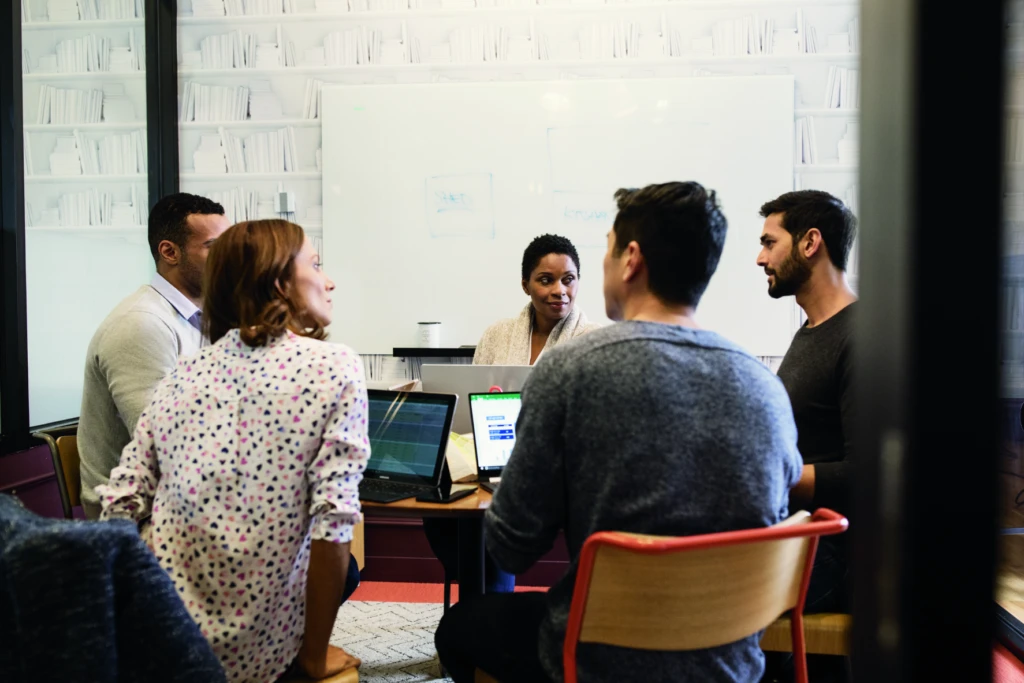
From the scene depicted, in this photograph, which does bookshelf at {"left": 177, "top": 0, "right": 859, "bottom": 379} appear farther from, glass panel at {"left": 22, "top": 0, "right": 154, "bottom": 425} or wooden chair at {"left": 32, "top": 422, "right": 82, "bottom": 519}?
wooden chair at {"left": 32, "top": 422, "right": 82, "bottom": 519}

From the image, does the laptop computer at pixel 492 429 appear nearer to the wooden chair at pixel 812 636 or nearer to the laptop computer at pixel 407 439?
the laptop computer at pixel 407 439

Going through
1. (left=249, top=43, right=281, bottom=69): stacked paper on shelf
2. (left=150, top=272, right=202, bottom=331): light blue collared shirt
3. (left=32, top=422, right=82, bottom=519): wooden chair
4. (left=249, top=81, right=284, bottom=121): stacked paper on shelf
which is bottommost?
(left=32, top=422, right=82, bottom=519): wooden chair

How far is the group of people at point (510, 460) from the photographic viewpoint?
118 centimetres

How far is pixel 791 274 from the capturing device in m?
2.15

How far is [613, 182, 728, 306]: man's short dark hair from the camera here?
4.29 feet

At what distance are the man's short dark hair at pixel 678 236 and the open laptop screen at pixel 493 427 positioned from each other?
0.87m

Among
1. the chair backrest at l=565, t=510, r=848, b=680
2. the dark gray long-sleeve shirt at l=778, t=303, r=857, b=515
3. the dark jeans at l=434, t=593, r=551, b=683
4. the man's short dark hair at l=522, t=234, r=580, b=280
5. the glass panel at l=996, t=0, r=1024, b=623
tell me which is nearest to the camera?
the glass panel at l=996, t=0, r=1024, b=623

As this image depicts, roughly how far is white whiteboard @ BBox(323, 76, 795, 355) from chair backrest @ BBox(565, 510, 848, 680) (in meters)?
2.78

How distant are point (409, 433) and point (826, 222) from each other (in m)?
1.29

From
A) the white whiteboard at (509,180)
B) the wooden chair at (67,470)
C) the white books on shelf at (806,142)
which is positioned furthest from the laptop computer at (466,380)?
the white books on shelf at (806,142)

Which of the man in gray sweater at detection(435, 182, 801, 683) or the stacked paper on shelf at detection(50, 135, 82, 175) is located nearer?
the man in gray sweater at detection(435, 182, 801, 683)

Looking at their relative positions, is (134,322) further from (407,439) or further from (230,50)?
(230,50)

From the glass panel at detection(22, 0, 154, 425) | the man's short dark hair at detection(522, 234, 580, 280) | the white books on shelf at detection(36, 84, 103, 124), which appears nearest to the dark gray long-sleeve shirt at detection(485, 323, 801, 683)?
the man's short dark hair at detection(522, 234, 580, 280)

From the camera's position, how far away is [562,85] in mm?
3879
